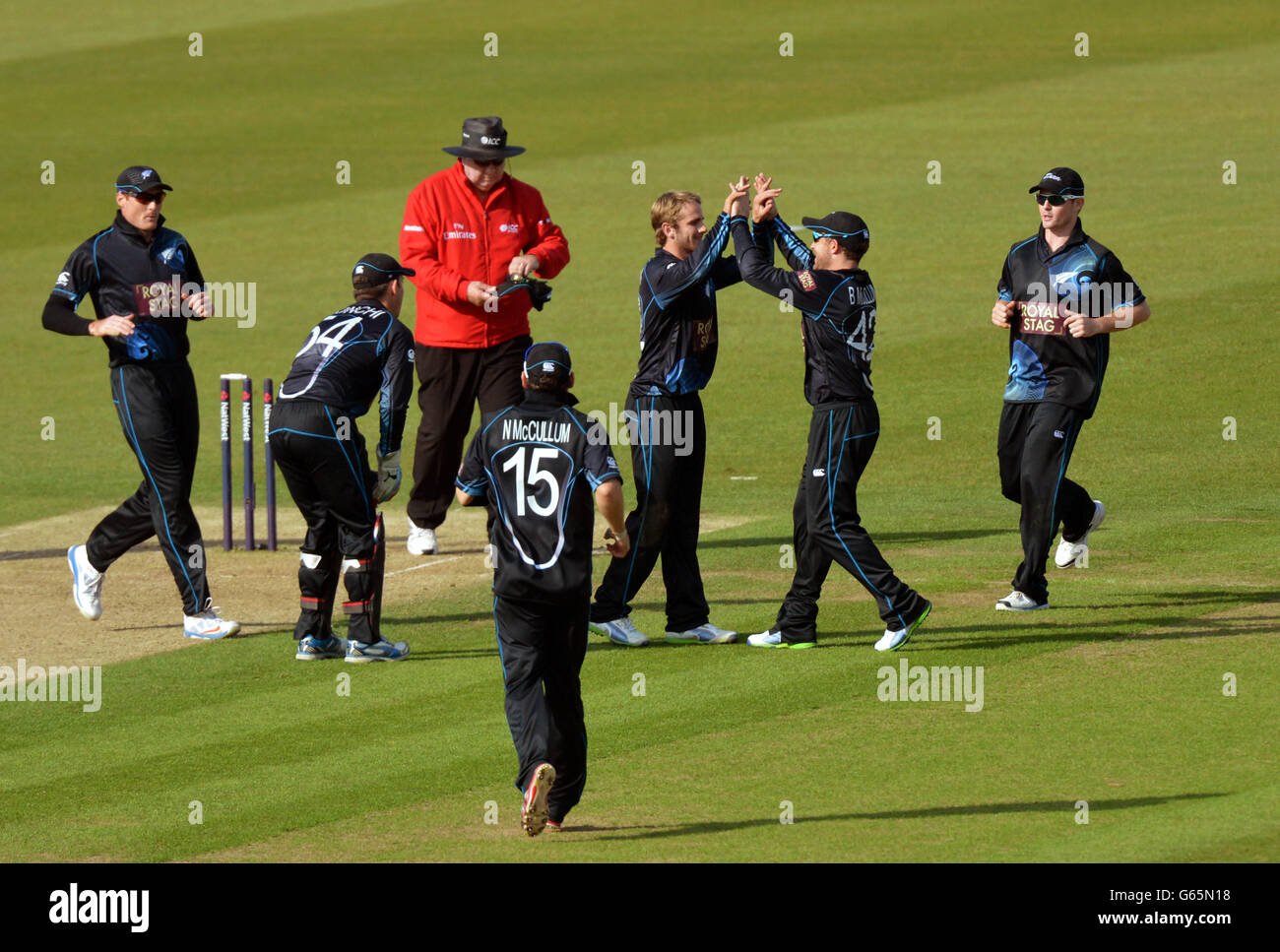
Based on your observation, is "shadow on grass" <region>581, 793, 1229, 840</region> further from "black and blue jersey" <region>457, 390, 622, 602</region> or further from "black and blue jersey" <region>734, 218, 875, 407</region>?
"black and blue jersey" <region>734, 218, 875, 407</region>

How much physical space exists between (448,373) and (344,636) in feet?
8.79

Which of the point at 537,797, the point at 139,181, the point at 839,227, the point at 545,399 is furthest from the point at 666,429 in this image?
the point at 537,797

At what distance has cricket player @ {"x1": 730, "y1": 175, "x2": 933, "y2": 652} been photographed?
1116 cm

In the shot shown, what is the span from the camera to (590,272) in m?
25.9

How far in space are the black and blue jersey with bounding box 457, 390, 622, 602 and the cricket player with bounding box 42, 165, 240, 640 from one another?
12.9 ft

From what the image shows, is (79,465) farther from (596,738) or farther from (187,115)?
(187,115)

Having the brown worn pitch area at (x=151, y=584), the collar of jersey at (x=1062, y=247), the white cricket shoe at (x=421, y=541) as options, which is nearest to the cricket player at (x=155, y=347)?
the brown worn pitch area at (x=151, y=584)

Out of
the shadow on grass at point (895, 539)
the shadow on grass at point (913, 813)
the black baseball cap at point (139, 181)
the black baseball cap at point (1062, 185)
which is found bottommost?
Answer: the shadow on grass at point (913, 813)

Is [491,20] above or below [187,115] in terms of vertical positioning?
above

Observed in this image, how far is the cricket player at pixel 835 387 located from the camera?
1116 centimetres

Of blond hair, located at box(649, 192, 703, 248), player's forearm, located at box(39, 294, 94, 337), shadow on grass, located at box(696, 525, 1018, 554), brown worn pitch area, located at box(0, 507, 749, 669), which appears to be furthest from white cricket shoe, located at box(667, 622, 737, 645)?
player's forearm, located at box(39, 294, 94, 337)

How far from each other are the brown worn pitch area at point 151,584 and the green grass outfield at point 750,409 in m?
0.21

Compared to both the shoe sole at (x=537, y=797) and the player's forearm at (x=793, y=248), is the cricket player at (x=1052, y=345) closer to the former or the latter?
the player's forearm at (x=793, y=248)
